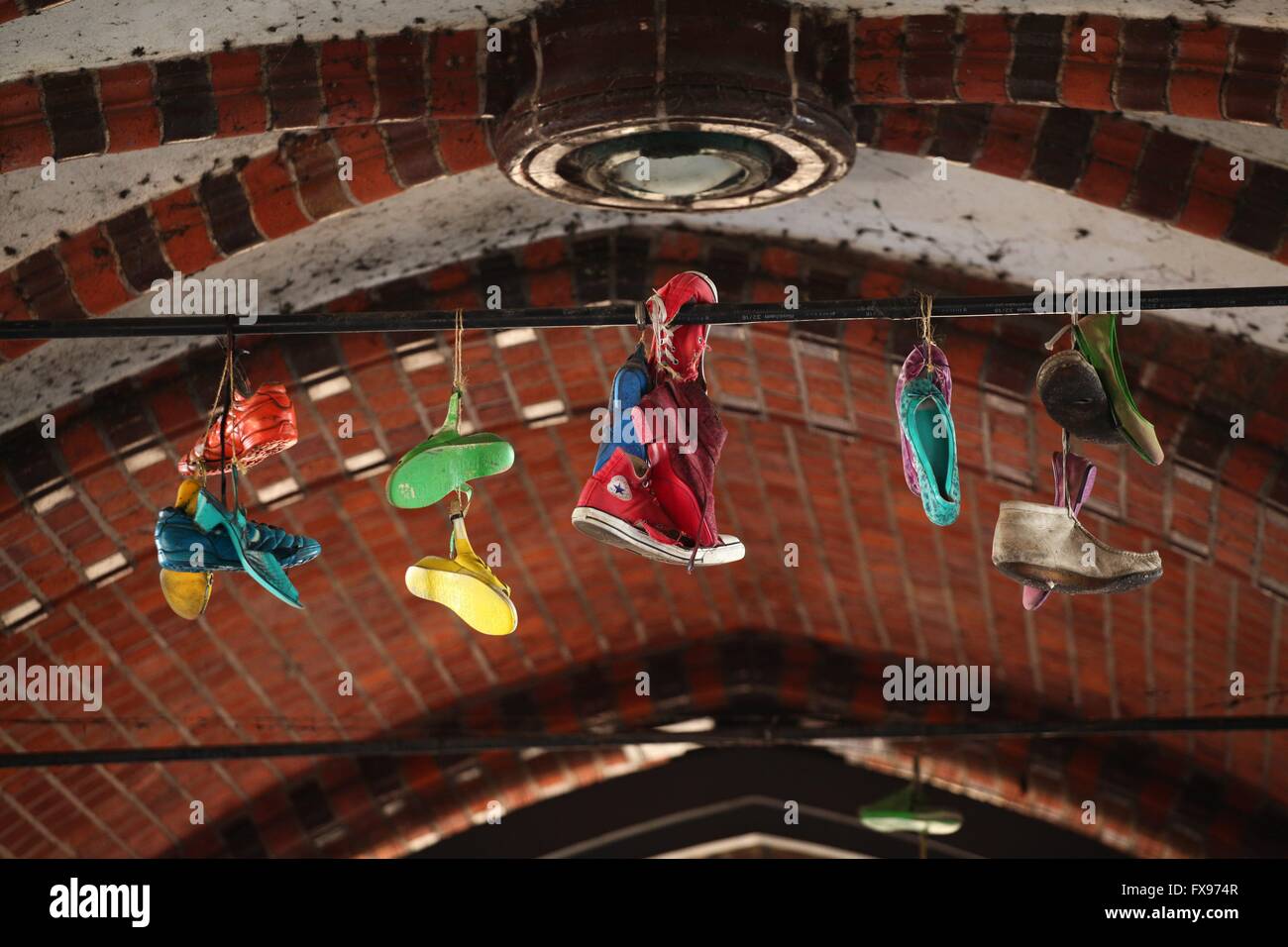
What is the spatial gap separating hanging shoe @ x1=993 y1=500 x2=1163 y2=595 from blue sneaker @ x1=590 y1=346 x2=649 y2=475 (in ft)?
2.60

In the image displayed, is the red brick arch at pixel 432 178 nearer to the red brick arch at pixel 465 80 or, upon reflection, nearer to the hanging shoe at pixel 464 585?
the red brick arch at pixel 465 80

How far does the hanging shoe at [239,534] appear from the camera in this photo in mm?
4199

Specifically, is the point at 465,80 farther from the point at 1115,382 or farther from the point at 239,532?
the point at 1115,382

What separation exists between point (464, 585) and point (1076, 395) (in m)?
1.34

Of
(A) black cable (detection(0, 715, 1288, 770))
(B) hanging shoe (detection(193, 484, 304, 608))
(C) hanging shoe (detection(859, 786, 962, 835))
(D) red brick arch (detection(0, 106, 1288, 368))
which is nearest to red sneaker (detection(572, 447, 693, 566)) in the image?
(B) hanging shoe (detection(193, 484, 304, 608))

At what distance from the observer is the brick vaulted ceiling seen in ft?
14.8

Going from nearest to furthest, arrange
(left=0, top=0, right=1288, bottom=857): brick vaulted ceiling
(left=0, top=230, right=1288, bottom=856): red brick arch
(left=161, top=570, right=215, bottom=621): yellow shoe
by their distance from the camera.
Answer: (left=161, top=570, right=215, bottom=621): yellow shoe → (left=0, top=0, right=1288, bottom=857): brick vaulted ceiling → (left=0, top=230, right=1288, bottom=856): red brick arch

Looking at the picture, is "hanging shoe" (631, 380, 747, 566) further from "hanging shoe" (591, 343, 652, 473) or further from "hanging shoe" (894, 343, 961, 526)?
"hanging shoe" (894, 343, 961, 526)

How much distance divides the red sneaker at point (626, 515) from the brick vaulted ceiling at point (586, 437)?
96 centimetres

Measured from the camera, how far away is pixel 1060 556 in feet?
13.7

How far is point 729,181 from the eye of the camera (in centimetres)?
470
